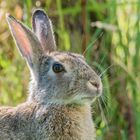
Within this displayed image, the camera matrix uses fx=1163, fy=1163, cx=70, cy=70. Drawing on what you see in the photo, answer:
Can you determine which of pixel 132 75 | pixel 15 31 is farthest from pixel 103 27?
pixel 15 31

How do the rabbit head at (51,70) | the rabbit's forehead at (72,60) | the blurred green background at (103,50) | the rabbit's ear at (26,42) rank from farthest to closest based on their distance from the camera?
the blurred green background at (103,50), the rabbit's ear at (26,42), the rabbit's forehead at (72,60), the rabbit head at (51,70)

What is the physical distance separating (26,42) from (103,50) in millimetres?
1523

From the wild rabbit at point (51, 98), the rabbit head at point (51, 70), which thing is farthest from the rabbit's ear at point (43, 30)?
the wild rabbit at point (51, 98)

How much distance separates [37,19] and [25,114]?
31.9 inches

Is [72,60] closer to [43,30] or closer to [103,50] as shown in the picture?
[43,30]

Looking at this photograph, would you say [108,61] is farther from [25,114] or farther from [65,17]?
[25,114]

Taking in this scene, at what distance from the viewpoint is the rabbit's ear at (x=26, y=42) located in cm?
845

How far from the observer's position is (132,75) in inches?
360

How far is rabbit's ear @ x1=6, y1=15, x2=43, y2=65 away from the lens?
845 centimetres

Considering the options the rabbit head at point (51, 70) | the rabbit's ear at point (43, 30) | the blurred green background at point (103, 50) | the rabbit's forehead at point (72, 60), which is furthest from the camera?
the blurred green background at point (103, 50)

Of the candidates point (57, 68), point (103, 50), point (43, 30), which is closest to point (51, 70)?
point (57, 68)

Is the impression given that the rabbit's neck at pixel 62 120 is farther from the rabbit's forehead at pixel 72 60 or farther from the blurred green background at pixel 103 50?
the blurred green background at pixel 103 50

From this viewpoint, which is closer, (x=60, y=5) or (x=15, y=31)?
(x=15, y=31)

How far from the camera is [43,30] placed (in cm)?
877
